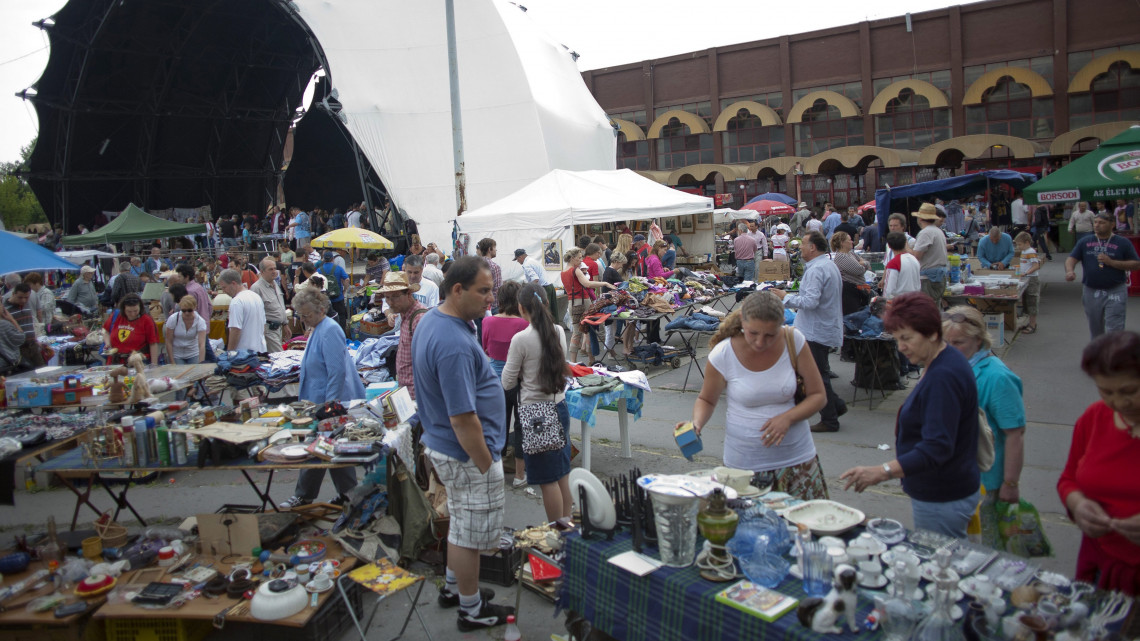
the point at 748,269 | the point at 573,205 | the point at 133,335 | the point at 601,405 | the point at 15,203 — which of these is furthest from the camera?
the point at 15,203

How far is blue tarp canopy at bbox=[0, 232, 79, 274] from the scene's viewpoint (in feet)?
16.5

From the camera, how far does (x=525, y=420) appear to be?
455 cm

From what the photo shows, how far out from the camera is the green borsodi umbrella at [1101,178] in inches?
448

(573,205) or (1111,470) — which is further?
(573,205)

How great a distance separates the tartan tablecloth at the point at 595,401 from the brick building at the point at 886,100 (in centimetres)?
2324

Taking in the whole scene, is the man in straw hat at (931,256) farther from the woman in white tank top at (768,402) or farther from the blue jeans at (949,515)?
the blue jeans at (949,515)

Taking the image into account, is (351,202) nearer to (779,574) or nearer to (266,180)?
(266,180)

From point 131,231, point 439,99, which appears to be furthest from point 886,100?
point 131,231

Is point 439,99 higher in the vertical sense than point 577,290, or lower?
higher

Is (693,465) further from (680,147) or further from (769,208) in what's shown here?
(680,147)

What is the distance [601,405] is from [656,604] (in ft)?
10.9

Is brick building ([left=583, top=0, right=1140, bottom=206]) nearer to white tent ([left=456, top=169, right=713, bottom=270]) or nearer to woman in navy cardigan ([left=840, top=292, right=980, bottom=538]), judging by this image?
white tent ([left=456, top=169, right=713, bottom=270])

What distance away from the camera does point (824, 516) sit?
3045mm

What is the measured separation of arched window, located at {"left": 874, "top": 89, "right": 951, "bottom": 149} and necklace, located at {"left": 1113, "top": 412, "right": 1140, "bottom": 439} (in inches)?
1227
